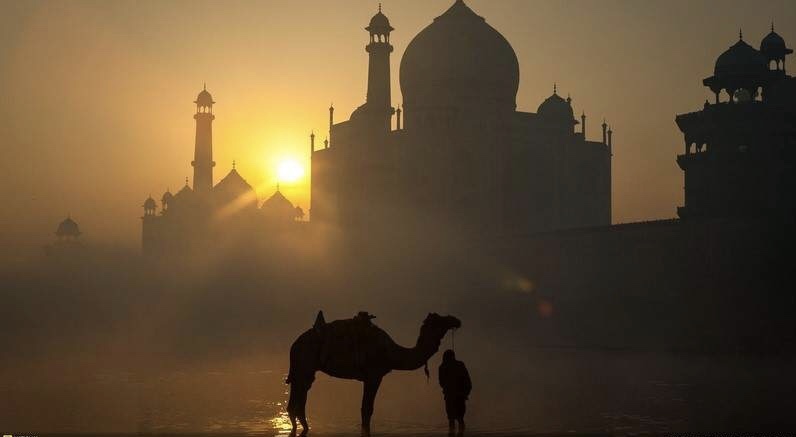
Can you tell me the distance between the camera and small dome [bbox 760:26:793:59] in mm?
45750

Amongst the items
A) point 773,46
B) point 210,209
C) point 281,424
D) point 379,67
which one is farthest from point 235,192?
point 281,424

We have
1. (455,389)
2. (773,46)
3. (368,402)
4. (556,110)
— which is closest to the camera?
(368,402)

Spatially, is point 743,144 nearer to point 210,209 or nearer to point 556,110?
point 556,110

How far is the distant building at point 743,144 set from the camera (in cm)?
3856

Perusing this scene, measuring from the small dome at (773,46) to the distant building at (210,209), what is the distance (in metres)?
27.1

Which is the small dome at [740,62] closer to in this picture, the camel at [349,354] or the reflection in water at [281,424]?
the reflection in water at [281,424]

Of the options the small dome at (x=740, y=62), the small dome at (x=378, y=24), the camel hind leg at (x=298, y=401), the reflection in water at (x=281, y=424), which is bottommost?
the reflection in water at (x=281, y=424)

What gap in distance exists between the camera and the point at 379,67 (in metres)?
53.7

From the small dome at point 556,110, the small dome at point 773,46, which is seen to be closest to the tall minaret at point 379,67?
the small dome at point 556,110

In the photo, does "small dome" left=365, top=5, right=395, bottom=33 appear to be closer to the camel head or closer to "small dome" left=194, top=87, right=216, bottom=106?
"small dome" left=194, top=87, right=216, bottom=106

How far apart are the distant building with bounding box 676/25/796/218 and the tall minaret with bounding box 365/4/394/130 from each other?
17.6 m

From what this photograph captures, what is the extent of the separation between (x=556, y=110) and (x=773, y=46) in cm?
1426

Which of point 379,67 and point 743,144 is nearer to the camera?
point 743,144

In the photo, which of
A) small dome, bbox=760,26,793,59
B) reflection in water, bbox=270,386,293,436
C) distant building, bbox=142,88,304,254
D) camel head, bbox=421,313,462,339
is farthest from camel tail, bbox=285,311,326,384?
distant building, bbox=142,88,304,254
